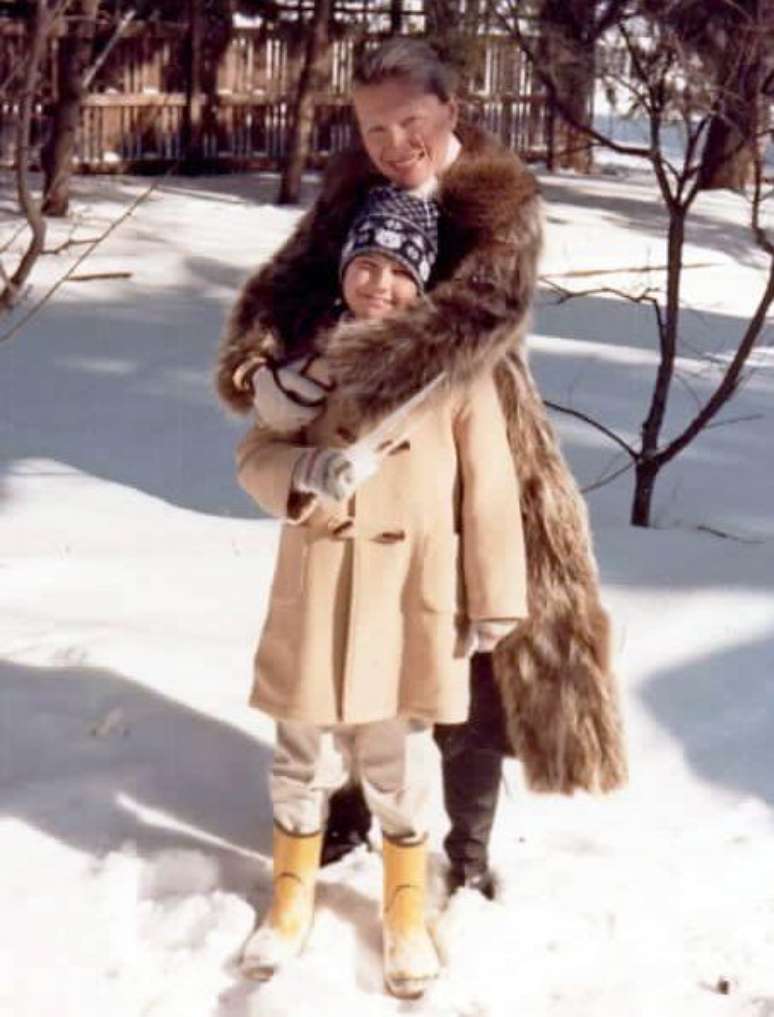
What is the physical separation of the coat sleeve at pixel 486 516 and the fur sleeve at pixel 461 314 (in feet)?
0.35

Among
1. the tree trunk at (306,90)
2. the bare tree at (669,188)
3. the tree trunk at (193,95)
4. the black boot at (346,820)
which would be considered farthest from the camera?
the tree trunk at (193,95)

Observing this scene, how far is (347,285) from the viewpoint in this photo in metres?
2.83

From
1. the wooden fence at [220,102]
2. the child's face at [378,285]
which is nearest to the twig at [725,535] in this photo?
the child's face at [378,285]

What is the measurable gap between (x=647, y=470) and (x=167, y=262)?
287 inches

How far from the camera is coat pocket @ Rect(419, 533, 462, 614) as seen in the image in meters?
2.91

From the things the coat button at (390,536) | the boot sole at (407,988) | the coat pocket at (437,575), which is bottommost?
the boot sole at (407,988)

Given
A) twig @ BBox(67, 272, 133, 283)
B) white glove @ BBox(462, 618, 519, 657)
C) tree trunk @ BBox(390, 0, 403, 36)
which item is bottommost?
twig @ BBox(67, 272, 133, 283)

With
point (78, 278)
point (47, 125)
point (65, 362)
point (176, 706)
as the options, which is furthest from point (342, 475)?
point (47, 125)

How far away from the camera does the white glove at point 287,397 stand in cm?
286

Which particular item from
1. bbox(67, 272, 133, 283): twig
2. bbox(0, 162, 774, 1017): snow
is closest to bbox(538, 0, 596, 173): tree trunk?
bbox(67, 272, 133, 283): twig

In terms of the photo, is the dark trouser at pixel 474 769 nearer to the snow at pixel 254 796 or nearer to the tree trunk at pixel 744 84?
the snow at pixel 254 796

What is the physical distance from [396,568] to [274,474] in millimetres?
263

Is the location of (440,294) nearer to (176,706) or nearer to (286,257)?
(286,257)

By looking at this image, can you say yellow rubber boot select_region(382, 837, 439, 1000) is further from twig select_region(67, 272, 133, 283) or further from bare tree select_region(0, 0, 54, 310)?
twig select_region(67, 272, 133, 283)
